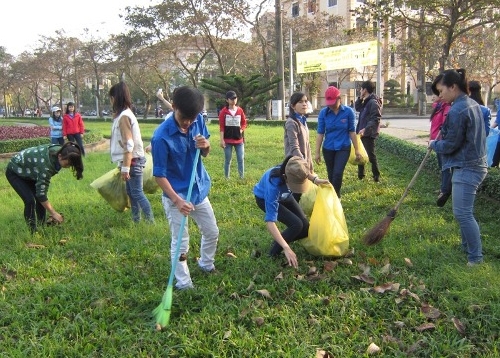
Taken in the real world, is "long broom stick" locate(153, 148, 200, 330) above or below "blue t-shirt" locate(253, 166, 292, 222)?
below

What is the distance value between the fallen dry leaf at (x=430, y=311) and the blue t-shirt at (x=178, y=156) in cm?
160

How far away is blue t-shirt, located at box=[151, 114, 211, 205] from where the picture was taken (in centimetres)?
294

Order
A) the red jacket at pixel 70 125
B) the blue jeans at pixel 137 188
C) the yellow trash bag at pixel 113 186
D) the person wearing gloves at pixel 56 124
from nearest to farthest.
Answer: the blue jeans at pixel 137 188, the yellow trash bag at pixel 113 186, the red jacket at pixel 70 125, the person wearing gloves at pixel 56 124

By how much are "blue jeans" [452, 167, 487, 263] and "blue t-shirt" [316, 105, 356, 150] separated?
1798 millimetres

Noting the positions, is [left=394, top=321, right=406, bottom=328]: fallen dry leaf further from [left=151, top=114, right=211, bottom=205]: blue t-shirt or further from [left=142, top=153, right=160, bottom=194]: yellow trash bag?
[left=142, top=153, right=160, bottom=194]: yellow trash bag

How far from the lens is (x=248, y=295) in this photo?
321 centimetres

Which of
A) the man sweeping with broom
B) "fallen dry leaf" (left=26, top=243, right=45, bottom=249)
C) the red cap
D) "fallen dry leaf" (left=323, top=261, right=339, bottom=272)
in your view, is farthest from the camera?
the red cap

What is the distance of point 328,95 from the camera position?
5145 mm

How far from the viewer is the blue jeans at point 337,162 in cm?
519

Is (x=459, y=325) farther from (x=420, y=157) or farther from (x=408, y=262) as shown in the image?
(x=420, y=157)

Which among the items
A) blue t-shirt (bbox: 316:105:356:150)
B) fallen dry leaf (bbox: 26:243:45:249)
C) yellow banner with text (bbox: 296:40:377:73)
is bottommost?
fallen dry leaf (bbox: 26:243:45:249)

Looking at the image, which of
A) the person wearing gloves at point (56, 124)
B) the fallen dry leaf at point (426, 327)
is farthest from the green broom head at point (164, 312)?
the person wearing gloves at point (56, 124)

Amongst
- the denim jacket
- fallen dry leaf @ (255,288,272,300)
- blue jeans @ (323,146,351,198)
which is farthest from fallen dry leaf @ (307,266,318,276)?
blue jeans @ (323,146,351,198)

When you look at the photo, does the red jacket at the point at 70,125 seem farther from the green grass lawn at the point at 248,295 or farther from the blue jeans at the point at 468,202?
the blue jeans at the point at 468,202
